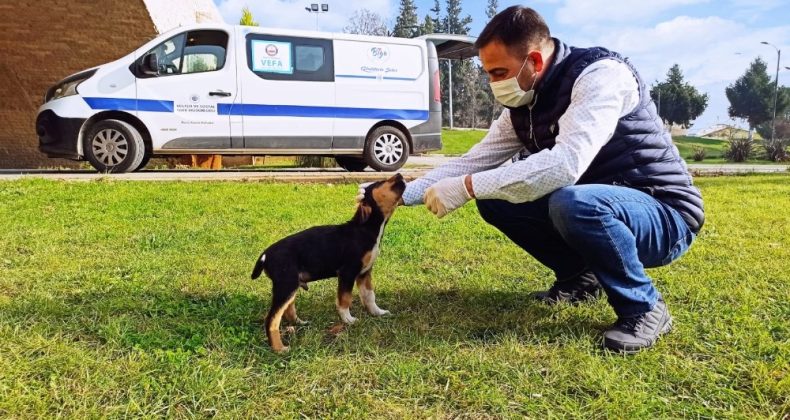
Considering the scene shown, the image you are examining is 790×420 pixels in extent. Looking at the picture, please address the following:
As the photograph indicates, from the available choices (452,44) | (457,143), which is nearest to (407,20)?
(457,143)

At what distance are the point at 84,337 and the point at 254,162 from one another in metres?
14.1

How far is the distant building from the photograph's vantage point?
12.6 meters

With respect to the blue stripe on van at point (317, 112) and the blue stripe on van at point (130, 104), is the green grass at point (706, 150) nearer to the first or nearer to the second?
the blue stripe on van at point (317, 112)

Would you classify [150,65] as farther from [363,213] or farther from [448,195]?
[448,195]

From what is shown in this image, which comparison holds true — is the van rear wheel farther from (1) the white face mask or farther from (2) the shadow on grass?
(1) the white face mask

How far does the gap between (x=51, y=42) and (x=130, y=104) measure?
6.13 meters

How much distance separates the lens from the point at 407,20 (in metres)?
72.1

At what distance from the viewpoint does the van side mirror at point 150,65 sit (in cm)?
844

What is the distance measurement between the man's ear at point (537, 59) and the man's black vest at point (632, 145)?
0.18ft

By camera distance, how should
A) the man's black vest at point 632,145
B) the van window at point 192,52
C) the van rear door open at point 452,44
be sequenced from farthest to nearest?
1. the van rear door open at point 452,44
2. the van window at point 192,52
3. the man's black vest at point 632,145

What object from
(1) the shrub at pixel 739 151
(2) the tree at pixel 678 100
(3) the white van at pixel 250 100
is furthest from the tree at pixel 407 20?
(3) the white van at pixel 250 100

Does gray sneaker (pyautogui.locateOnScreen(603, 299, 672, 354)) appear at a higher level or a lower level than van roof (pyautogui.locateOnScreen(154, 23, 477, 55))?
lower

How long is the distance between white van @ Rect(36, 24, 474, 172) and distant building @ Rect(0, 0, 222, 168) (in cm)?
466

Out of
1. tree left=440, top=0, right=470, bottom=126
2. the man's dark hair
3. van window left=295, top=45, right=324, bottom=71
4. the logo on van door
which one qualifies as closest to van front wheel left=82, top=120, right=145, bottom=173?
van window left=295, top=45, right=324, bottom=71
